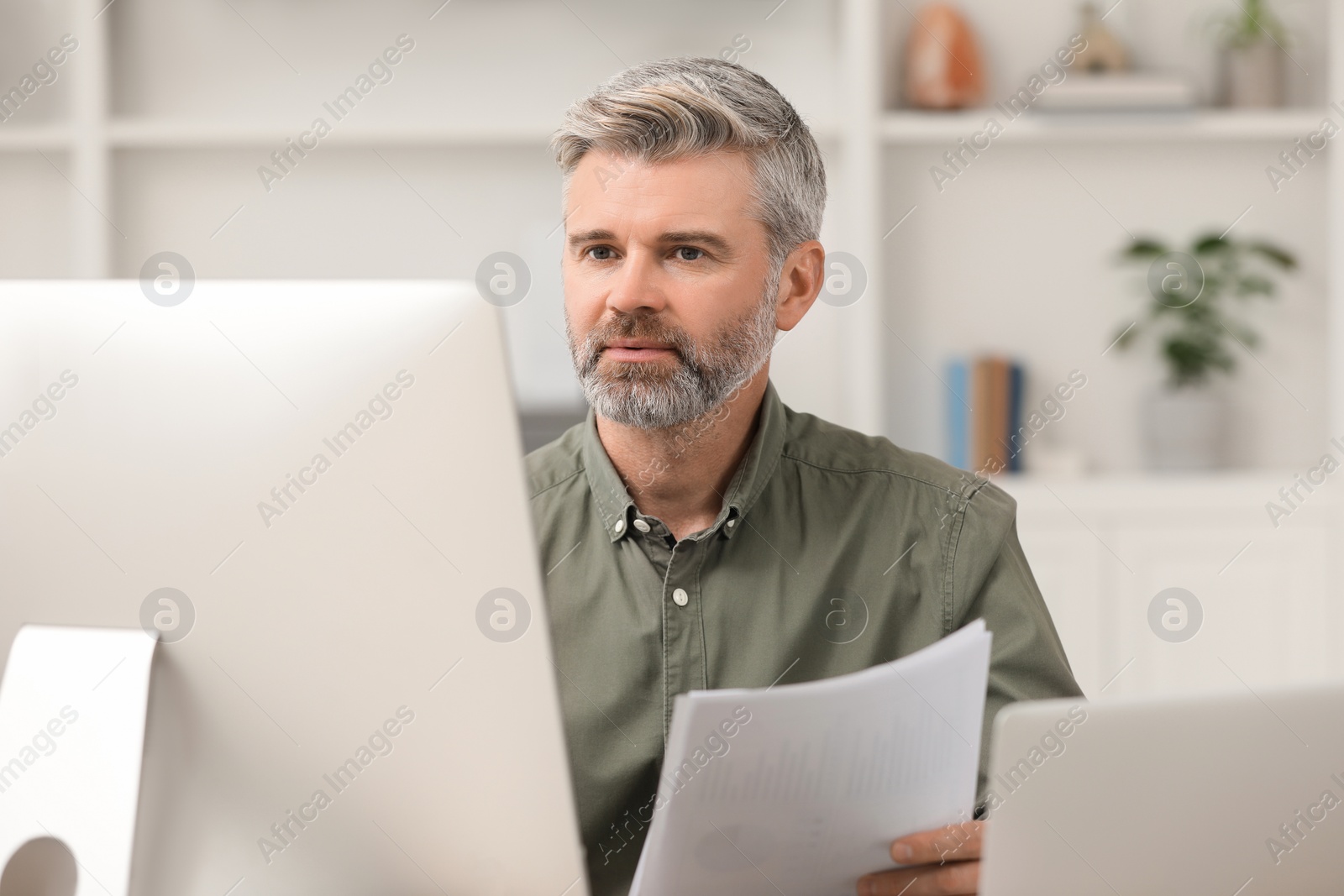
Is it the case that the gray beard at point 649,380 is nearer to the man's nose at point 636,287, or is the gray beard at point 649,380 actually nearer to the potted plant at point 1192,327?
the man's nose at point 636,287

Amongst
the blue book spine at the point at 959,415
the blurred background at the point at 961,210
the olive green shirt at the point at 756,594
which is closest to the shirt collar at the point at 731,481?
the olive green shirt at the point at 756,594

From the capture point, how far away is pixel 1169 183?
292 centimetres

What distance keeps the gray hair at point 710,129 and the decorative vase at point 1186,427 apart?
1.73m

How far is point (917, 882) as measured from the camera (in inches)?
35.3

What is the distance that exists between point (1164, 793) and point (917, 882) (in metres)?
0.28

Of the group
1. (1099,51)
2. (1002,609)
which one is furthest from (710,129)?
(1099,51)

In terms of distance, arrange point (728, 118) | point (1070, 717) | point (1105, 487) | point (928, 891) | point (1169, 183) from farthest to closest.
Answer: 1. point (1169, 183)
2. point (1105, 487)
3. point (728, 118)
4. point (928, 891)
5. point (1070, 717)

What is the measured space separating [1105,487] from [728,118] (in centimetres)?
→ 177

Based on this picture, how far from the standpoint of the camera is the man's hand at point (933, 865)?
860 millimetres

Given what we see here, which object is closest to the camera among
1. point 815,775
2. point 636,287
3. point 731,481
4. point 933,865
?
point 815,775

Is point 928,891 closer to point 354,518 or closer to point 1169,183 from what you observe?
point 354,518

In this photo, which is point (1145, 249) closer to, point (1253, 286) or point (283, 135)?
point (1253, 286)

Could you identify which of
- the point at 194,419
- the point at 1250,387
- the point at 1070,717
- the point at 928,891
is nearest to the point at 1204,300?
the point at 1250,387

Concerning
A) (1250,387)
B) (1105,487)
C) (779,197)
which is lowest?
(1105,487)
